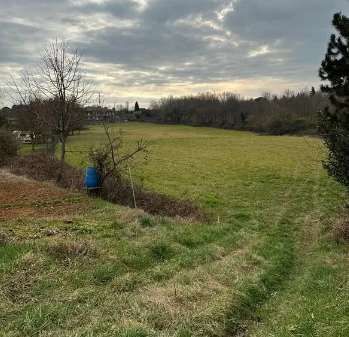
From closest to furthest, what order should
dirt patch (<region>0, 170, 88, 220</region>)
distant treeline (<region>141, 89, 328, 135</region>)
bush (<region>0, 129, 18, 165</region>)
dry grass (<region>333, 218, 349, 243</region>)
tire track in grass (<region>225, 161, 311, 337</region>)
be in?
tire track in grass (<region>225, 161, 311, 337</region>) → dry grass (<region>333, 218, 349, 243</region>) → dirt patch (<region>0, 170, 88, 220</region>) → bush (<region>0, 129, 18, 165</region>) → distant treeline (<region>141, 89, 328, 135</region>)

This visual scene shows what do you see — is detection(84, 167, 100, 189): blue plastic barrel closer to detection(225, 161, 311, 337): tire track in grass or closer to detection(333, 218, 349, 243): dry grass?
detection(225, 161, 311, 337): tire track in grass

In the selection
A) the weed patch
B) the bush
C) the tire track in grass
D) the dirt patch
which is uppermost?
the bush

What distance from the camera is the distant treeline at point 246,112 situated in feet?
299

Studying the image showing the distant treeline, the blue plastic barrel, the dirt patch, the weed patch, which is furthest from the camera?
the distant treeline

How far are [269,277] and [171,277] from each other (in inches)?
85.5

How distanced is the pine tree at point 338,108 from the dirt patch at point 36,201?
8686 millimetres

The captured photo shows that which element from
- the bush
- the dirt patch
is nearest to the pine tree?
the dirt patch

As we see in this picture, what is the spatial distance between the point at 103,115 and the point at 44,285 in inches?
550

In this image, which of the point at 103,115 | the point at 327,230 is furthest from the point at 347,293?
the point at 103,115

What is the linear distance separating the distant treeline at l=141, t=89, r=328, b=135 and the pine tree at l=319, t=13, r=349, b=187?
63.7 m

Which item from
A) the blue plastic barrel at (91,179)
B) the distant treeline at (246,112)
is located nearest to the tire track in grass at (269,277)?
the blue plastic barrel at (91,179)

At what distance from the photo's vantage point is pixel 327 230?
1412 cm

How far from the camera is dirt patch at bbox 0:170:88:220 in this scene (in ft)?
44.7

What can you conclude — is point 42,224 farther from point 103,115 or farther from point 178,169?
point 178,169
